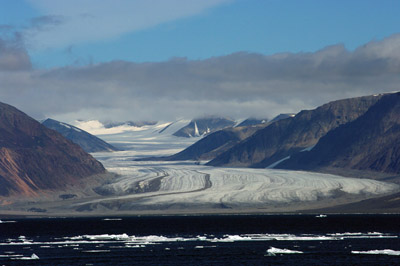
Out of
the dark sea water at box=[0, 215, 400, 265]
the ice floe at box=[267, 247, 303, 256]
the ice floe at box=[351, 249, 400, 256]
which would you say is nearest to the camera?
the dark sea water at box=[0, 215, 400, 265]

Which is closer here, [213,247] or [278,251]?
[278,251]

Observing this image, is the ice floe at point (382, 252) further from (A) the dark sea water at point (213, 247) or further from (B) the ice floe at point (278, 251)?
(B) the ice floe at point (278, 251)

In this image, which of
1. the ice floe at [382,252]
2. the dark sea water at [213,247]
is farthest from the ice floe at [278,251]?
the ice floe at [382,252]

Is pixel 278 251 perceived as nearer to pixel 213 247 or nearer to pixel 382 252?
pixel 213 247

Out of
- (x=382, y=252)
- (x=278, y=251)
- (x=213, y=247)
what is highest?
(x=213, y=247)

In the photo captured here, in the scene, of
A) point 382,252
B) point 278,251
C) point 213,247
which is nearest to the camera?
point 382,252

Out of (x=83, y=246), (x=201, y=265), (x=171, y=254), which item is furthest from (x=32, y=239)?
(x=201, y=265)

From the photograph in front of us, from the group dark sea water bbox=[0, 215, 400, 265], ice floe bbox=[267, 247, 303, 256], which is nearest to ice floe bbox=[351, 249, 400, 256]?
dark sea water bbox=[0, 215, 400, 265]

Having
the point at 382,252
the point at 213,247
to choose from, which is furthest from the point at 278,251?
the point at 382,252

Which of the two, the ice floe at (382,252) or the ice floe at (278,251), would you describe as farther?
the ice floe at (278,251)

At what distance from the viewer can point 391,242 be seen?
118312mm

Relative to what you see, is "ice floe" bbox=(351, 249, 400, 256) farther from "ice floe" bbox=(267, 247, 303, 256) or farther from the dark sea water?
"ice floe" bbox=(267, 247, 303, 256)

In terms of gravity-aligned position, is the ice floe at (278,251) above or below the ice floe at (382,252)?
above

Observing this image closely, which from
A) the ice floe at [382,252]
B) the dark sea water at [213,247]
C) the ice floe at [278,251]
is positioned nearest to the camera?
the dark sea water at [213,247]
